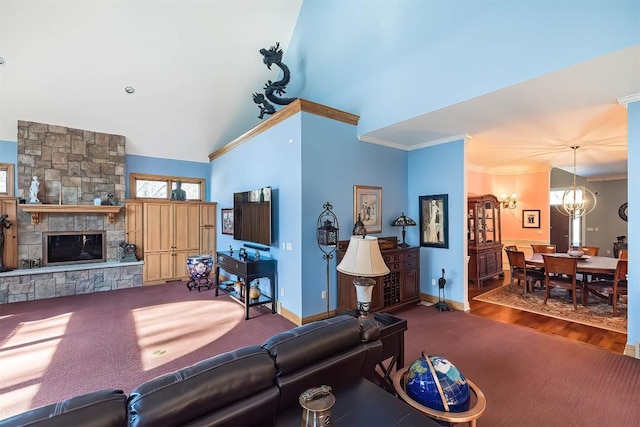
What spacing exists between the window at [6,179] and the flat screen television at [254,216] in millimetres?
4324

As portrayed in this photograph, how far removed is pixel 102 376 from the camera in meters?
2.79

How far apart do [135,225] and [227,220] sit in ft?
6.68

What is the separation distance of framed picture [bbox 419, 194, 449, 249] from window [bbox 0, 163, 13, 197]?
7.83 meters

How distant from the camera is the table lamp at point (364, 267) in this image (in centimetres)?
239

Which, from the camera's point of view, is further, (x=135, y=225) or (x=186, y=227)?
(x=186, y=227)

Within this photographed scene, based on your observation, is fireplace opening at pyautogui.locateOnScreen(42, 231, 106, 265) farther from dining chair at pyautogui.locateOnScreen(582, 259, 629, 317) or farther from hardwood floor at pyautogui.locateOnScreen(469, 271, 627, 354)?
dining chair at pyautogui.locateOnScreen(582, 259, 629, 317)

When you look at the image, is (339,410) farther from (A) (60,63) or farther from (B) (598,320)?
(A) (60,63)

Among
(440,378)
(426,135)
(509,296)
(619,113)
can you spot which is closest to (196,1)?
(426,135)

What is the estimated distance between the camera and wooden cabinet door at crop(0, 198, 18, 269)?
5.32 m

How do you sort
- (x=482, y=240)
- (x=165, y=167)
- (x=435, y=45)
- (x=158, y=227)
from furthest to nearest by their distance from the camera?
(x=165, y=167)
(x=158, y=227)
(x=482, y=240)
(x=435, y=45)

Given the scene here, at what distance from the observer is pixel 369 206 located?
15.7ft

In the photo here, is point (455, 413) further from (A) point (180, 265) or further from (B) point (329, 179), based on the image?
(A) point (180, 265)

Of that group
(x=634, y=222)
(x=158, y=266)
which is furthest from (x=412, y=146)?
(x=158, y=266)

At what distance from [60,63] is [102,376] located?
5009mm
